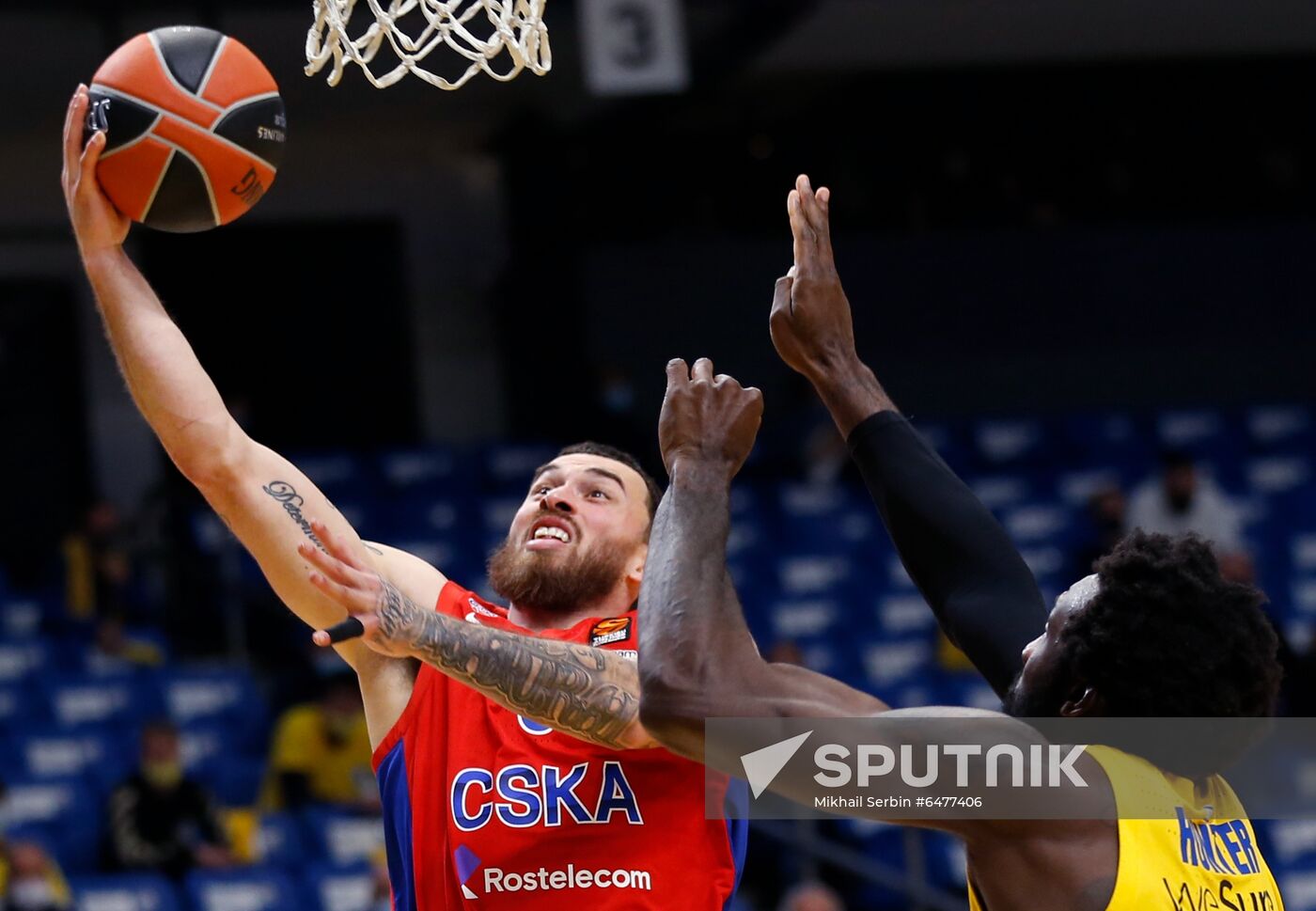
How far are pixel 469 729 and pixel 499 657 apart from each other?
51 cm

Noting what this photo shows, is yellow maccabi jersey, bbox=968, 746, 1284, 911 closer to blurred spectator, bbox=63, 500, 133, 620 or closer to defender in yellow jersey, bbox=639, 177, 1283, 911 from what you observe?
defender in yellow jersey, bbox=639, 177, 1283, 911

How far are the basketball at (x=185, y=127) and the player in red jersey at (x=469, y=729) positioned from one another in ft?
0.22

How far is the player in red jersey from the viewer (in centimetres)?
346

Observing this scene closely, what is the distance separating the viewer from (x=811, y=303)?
328 cm

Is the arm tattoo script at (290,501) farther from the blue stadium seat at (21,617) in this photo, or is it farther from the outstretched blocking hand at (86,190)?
the blue stadium seat at (21,617)

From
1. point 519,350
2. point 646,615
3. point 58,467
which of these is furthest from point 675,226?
point 646,615

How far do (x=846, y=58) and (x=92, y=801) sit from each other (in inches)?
310

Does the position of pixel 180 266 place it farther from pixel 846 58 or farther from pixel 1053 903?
pixel 1053 903

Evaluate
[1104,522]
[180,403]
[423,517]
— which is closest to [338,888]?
[423,517]

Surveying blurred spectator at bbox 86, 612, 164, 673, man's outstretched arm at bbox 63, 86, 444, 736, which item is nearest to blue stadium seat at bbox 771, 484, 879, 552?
blurred spectator at bbox 86, 612, 164, 673

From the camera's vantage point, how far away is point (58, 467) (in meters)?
14.1

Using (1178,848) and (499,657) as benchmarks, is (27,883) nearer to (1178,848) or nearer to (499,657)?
(499,657)

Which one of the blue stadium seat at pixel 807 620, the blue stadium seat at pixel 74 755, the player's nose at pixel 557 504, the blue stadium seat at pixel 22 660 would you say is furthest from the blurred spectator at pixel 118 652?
the player's nose at pixel 557 504

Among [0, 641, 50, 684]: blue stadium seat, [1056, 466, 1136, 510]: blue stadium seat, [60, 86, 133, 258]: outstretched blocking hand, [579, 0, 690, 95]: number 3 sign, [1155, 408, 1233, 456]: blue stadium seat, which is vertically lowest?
[60, 86, 133, 258]: outstretched blocking hand
